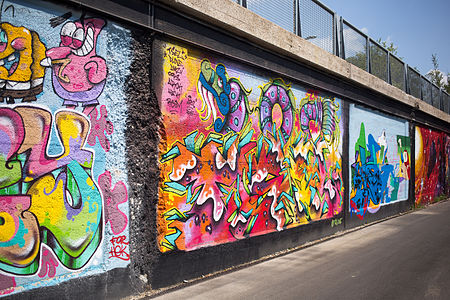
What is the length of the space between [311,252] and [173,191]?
3487 mm

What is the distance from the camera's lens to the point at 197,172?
5.57 meters

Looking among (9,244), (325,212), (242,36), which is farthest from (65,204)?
(325,212)

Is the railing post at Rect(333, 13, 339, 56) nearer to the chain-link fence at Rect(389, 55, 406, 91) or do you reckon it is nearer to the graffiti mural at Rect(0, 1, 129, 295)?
the chain-link fence at Rect(389, 55, 406, 91)

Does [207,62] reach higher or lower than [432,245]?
higher

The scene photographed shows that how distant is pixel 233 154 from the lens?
6.27m

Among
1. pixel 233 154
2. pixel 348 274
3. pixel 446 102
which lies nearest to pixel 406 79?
pixel 446 102

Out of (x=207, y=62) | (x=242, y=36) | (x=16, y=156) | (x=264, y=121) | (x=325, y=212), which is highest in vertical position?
(x=242, y=36)

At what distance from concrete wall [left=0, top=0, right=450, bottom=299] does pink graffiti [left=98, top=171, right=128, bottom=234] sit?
17 millimetres

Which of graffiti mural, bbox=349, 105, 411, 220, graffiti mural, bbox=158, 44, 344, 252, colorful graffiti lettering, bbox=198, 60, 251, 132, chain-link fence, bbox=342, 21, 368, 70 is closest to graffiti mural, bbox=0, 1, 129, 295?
graffiti mural, bbox=158, 44, 344, 252

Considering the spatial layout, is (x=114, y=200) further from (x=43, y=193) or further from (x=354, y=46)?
(x=354, y=46)

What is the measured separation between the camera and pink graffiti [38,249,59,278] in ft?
12.3

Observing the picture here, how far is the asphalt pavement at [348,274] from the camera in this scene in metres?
→ 4.78

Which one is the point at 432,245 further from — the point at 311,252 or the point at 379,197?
the point at 379,197

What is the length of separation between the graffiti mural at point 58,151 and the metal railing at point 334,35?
3.33 meters
